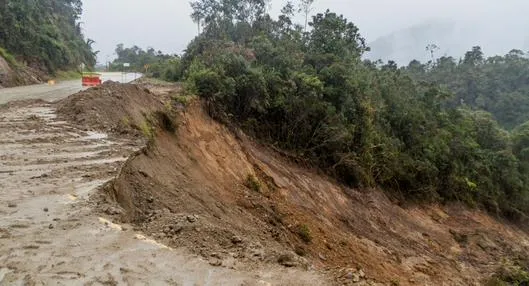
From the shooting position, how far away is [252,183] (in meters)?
13.5

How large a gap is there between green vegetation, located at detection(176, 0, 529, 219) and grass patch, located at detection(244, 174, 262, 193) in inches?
123

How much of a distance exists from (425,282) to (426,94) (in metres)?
19.5

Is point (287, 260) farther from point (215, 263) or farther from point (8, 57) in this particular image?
point (8, 57)

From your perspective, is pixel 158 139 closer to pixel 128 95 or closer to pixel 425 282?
pixel 128 95

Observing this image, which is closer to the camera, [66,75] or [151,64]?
[66,75]

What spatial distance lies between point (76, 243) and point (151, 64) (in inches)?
1589

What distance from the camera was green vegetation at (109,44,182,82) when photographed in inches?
1006

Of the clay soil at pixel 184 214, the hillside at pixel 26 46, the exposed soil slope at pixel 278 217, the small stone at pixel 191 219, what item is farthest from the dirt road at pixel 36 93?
the small stone at pixel 191 219

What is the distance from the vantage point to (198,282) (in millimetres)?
4332

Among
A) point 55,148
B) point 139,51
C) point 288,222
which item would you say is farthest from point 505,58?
point 55,148

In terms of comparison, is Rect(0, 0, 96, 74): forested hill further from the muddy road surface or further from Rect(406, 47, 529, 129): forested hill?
Rect(406, 47, 529, 129): forested hill

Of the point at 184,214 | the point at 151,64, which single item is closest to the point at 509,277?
the point at 184,214

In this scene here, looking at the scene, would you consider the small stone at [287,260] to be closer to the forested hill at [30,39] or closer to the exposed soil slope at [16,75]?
the exposed soil slope at [16,75]

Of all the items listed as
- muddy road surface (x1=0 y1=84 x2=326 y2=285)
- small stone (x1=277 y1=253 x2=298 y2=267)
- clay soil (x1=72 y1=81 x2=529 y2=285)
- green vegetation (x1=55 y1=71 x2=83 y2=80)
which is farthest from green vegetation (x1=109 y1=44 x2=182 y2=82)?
small stone (x1=277 y1=253 x2=298 y2=267)
